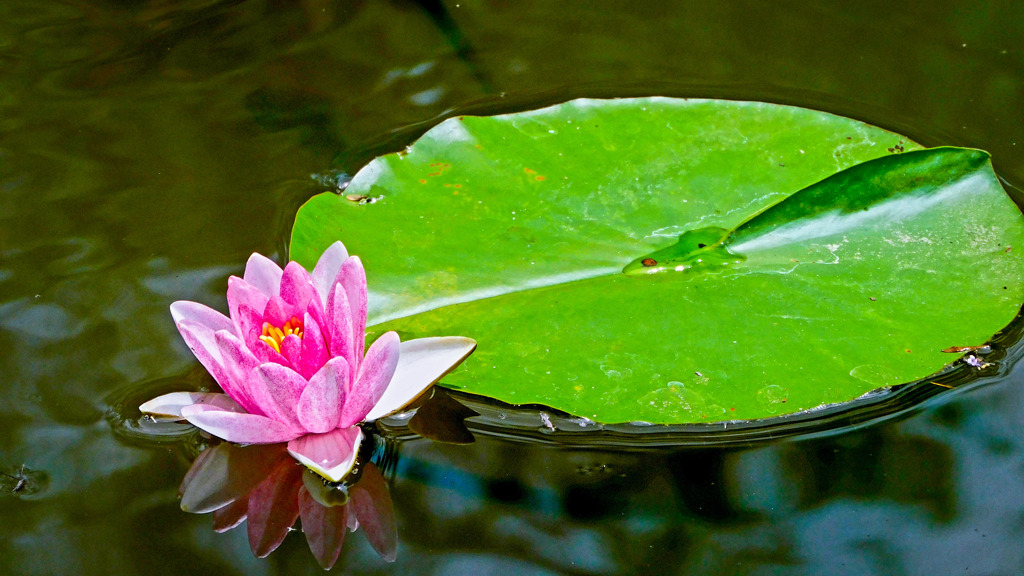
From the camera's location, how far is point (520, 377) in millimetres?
1701

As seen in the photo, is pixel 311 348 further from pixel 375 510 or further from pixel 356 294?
pixel 375 510

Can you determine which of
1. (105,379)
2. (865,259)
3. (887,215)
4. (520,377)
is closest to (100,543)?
(105,379)

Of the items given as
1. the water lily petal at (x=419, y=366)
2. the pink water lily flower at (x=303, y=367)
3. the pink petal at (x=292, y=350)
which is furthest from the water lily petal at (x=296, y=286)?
the water lily petal at (x=419, y=366)

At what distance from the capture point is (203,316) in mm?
1710

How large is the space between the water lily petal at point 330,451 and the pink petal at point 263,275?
0.36 meters

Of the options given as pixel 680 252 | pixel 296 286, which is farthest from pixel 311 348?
pixel 680 252

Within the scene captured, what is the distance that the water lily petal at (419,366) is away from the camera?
1.62 m

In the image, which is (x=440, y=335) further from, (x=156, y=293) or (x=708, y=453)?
(x=156, y=293)

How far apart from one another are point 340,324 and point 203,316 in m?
0.35

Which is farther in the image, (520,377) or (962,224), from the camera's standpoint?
(962,224)

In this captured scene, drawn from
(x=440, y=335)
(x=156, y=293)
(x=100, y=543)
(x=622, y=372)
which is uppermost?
(x=622, y=372)

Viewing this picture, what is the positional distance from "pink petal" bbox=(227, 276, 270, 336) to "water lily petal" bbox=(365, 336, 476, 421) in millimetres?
302

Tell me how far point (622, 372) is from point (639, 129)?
0.86 metres

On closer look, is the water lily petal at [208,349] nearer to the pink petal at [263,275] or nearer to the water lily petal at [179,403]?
the water lily petal at [179,403]
